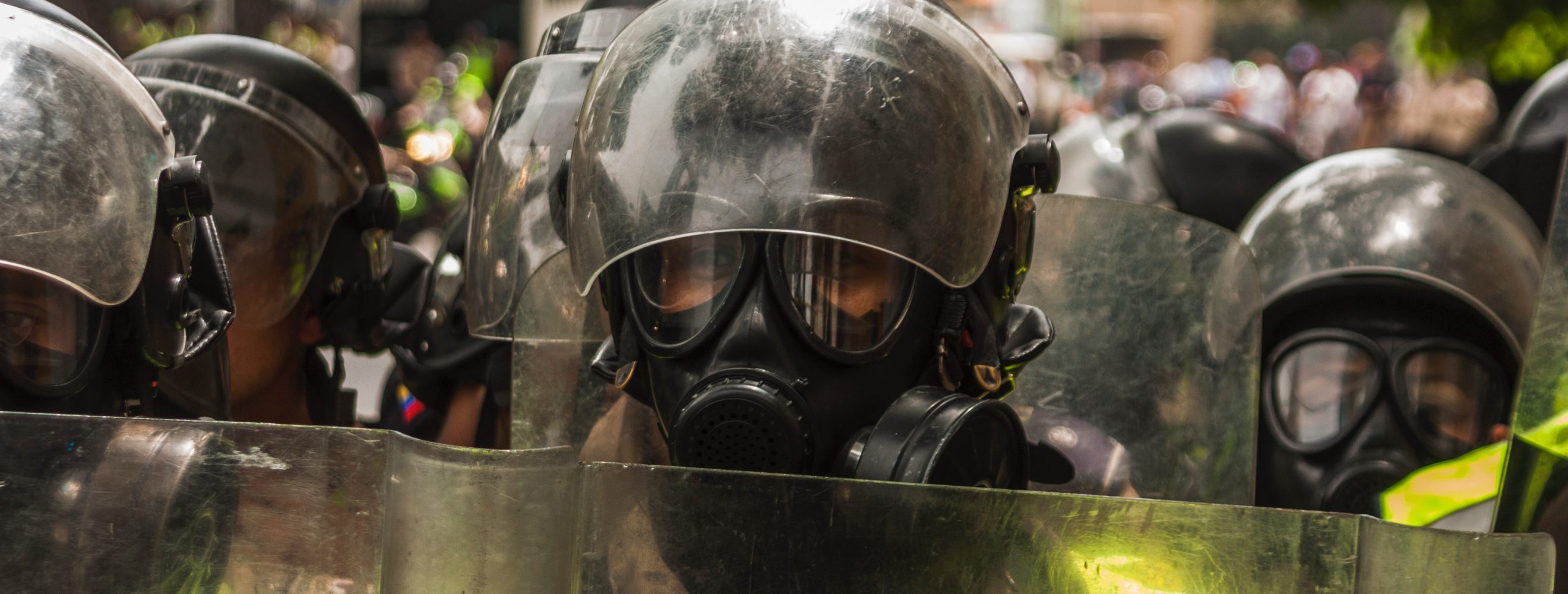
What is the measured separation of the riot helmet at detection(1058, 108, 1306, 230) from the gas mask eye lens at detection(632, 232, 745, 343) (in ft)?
7.30

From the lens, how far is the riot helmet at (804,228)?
162 centimetres

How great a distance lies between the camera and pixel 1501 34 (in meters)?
9.85

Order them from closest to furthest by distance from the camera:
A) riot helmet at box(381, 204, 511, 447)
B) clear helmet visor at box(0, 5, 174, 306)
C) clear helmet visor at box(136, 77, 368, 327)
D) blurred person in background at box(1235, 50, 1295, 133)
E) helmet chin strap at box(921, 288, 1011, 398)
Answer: clear helmet visor at box(0, 5, 174, 306)
helmet chin strap at box(921, 288, 1011, 398)
clear helmet visor at box(136, 77, 368, 327)
riot helmet at box(381, 204, 511, 447)
blurred person in background at box(1235, 50, 1295, 133)

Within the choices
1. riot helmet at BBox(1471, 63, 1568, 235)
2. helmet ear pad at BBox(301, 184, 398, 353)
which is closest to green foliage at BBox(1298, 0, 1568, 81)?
riot helmet at BBox(1471, 63, 1568, 235)

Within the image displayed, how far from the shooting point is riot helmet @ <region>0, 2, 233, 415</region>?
1522mm

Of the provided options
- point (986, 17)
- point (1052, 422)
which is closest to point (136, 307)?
point (1052, 422)

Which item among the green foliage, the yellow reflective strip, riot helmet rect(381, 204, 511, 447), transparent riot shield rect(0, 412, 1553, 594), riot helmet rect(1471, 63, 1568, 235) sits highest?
the green foliage

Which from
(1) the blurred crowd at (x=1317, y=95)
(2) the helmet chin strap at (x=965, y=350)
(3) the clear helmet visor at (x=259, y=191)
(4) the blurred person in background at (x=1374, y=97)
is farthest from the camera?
(4) the blurred person in background at (x=1374, y=97)

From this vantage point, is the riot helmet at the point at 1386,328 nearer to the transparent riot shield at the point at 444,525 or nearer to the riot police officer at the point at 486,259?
the riot police officer at the point at 486,259

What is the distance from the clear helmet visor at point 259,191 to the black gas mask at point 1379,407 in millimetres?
1777

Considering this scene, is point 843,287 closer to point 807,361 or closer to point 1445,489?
point 807,361

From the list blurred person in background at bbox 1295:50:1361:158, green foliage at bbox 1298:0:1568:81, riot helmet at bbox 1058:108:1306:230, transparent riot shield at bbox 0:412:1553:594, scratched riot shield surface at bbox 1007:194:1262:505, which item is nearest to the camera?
transparent riot shield at bbox 0:412:1553:594

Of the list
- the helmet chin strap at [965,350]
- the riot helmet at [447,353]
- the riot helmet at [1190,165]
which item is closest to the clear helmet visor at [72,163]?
the helmet chin strap at [965,350]

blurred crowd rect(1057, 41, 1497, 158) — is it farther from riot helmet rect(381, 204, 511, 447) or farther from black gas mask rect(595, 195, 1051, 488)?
black gas mask rect(595, 195, 1051, 488)
